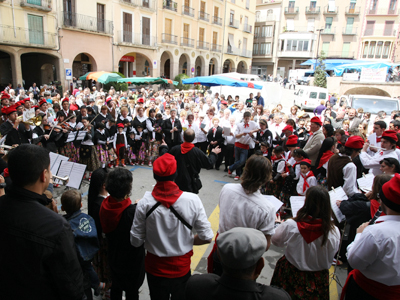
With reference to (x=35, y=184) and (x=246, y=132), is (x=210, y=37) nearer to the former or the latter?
(x=246, y=132)

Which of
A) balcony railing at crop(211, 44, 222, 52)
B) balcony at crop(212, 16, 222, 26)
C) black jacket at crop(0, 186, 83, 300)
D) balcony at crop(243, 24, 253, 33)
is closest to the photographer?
black jacket at crop(0, 186, 83, 300)

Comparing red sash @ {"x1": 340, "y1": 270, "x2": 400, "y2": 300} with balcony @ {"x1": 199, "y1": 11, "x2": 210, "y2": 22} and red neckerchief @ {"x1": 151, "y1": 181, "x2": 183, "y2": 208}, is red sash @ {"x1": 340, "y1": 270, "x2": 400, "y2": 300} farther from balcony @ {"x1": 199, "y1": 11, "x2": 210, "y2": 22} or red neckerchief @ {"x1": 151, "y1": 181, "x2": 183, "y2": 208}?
balcony @ {"x1": 199, "y1": 11, "x2": 210, "y2": 22}

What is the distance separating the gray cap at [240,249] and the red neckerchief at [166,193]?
97 cm

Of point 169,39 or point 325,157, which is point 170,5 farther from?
point 325,157

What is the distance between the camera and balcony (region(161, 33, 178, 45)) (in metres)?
30.6

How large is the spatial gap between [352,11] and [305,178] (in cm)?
5102

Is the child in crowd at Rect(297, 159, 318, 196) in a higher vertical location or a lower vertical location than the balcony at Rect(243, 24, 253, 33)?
lower

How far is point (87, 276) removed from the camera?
8.82ft

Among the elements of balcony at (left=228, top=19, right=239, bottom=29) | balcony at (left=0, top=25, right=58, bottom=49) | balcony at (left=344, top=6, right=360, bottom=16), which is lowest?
balcony at (left=0, top=25, right=58, bottom=49)

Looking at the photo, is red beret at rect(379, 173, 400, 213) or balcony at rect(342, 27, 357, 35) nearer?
red beret at rect(379, 173, 400, 213)

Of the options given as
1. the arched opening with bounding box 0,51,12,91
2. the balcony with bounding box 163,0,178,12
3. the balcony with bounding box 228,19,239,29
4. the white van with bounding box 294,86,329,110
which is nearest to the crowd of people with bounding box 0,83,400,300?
the white van with bounding box 294,86,329,110

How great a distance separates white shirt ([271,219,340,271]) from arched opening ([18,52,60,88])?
83.0ft

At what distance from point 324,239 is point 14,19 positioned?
24176mm

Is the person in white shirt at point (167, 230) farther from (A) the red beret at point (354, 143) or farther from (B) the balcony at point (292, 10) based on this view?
(B) the balcony at point (292, 10)
